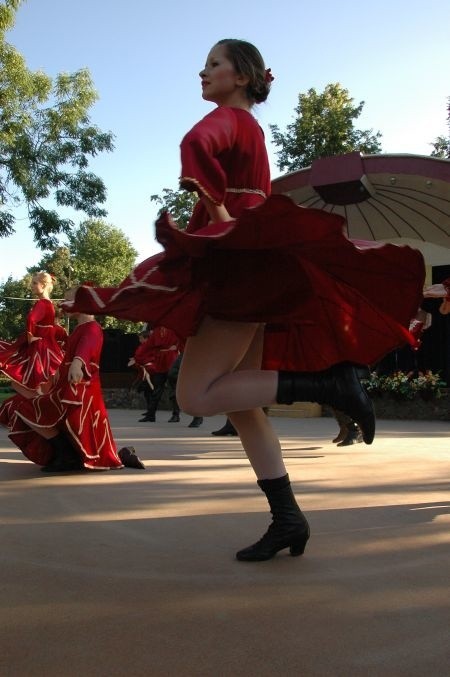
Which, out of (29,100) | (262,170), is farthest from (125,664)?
(29,100)

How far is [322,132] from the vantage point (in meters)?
27.5

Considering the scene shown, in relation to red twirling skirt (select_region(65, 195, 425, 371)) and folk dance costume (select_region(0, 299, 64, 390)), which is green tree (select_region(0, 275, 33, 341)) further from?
red twirling skirt (select_region(65, 195, 425, 371))

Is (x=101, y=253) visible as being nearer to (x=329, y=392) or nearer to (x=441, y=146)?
(x=441, y=146)

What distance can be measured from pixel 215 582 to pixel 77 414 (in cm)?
295

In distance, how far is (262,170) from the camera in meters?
2.58

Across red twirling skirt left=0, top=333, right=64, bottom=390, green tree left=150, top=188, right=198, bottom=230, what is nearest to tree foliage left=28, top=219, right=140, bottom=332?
green tree left=150, top=188, right=198, bottom=230

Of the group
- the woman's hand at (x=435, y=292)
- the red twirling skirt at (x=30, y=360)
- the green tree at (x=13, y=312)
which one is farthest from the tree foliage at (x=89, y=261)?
the woman's hand at (x=435, y=292)

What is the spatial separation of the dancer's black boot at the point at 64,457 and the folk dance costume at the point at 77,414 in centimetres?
6

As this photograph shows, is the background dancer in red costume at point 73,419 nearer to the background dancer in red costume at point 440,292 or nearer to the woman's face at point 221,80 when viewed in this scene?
the background dancer in red costume at point 440,292

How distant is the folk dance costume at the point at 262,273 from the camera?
7.20 feet

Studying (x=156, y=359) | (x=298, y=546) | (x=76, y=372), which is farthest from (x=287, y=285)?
(x=156, y=359)

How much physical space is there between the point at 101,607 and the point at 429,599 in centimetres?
93

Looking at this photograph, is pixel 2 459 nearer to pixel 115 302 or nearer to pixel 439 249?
pixel 115 302

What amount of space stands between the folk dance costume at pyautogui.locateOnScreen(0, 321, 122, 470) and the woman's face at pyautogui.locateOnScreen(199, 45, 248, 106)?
2702 mm
